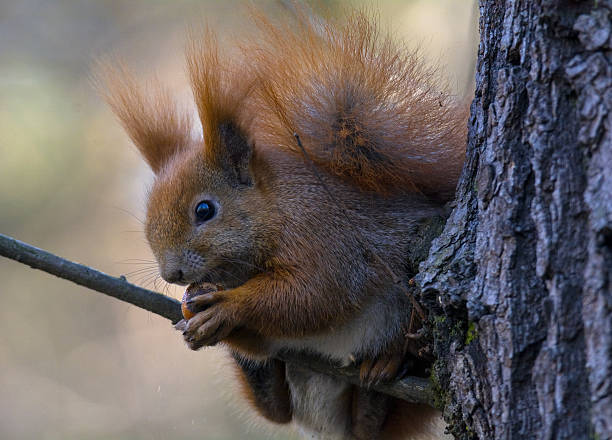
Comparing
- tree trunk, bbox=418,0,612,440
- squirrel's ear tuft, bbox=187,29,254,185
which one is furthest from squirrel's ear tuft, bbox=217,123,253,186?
tree trunk, bbox=418,0,612,440

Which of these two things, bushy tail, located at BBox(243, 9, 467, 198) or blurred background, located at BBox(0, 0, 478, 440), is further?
blurred background, located at BBox(0, 0, 478, 440)

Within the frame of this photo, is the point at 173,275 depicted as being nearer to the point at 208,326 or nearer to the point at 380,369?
the point at 208,326

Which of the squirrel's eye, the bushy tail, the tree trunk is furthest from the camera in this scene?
the squirrel's eye

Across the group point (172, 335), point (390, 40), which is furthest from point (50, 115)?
point (390, 40)

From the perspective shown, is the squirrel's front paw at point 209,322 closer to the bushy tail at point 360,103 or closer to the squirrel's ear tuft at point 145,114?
the bushy tail at point 360,103

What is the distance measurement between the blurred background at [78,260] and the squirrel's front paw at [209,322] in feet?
9.28

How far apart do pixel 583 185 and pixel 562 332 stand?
320 mm

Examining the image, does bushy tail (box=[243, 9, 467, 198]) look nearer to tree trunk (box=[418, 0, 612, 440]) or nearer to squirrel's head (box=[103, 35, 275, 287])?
squirrel's head (box=[103, 35, 275, 287])

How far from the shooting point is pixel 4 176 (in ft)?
17.7

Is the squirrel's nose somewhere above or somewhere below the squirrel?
below

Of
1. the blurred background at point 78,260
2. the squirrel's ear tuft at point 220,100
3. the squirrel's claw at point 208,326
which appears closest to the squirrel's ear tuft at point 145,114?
the squirrel's ear tuft at point 220,100

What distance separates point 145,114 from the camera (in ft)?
9.62

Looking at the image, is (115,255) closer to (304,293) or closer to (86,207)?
(86,207)

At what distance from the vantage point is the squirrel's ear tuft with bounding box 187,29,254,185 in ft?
8.23
